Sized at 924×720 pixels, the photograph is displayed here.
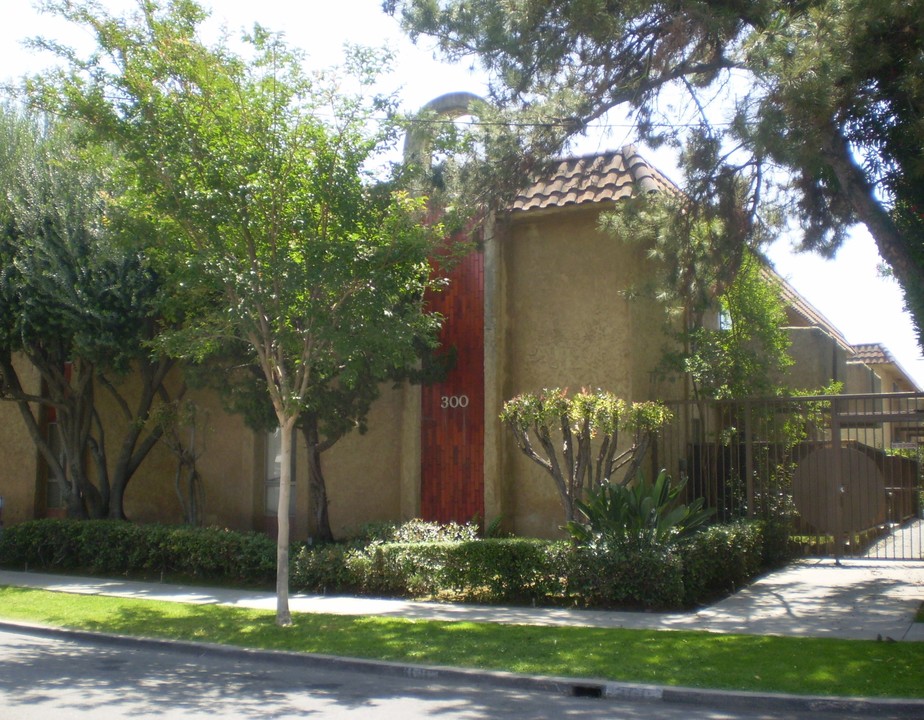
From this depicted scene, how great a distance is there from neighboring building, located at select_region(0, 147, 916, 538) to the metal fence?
119 centimetres

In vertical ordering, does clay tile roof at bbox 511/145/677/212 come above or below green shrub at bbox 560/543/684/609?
above

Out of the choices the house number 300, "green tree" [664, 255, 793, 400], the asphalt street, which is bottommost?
the asphalt street

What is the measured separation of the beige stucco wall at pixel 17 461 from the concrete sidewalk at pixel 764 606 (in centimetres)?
573

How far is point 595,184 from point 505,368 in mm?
3347

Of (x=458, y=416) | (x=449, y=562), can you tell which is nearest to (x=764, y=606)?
(x=449, y=562)

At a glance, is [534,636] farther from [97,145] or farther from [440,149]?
[97,145]

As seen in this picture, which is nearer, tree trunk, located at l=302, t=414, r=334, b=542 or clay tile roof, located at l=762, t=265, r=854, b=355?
tree trunk, located at l=302, t=414, r=334, b=542

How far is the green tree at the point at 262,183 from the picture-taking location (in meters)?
10.7

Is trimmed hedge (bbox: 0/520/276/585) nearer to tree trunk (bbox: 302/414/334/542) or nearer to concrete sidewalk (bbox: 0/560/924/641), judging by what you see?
concrete sidewalk (bbox: 0/560/924/641)

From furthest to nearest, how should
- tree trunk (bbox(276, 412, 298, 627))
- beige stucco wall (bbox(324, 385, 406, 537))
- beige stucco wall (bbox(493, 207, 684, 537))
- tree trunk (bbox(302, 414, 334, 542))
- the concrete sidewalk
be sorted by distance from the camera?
1. beige stucco wall (bbox(324, 385, 406, 537))
2. tree trunk (bbox(302, 414, 334, 542))
3. beige stucco wall (bbox(493, 207, 684, 537))
4. tree trunk (bbox(276, 412, 298, 627))
5. the concrete sidewalk

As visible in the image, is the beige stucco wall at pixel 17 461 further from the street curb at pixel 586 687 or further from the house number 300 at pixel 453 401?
the street curb at pixel 586 687

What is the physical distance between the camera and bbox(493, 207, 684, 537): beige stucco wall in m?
15.2

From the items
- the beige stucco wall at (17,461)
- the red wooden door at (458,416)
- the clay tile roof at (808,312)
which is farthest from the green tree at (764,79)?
the beige stucco wall at (17,461)

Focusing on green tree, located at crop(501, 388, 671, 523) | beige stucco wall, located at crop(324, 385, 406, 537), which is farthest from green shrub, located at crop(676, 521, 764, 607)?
beige stucco wall, located at crop(324, 385, 406, 537)
